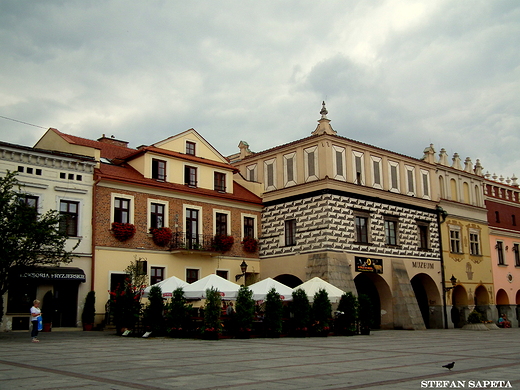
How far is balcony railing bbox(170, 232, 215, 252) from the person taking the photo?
30.6m

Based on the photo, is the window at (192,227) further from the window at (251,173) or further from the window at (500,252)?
the window at (500,252)

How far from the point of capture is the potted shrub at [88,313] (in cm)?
2627

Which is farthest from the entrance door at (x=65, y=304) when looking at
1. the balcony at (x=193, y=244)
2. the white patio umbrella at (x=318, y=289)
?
the white patio umbrella at (x=318, y=289)

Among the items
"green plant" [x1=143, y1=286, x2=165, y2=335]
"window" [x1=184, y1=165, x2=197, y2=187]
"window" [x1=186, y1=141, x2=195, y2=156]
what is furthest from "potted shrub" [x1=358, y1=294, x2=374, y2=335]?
"window" [x1=186, y1=141, x2=195, y2=156]

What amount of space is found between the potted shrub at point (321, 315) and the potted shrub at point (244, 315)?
3303mm

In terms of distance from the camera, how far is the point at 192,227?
32094 mm

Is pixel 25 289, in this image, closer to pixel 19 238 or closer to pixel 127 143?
pixel 19 238

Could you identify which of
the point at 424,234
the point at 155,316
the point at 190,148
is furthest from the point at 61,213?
the point at 424,234

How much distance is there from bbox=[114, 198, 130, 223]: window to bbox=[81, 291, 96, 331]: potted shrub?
4320 millimetres

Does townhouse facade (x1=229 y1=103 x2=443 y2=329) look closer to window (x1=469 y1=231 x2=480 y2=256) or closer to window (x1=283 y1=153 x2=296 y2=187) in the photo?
window (x1=283 y1=153 x2=296 y2=187)

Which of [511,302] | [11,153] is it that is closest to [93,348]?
[11,153]

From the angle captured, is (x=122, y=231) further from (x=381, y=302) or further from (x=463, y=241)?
(x=463, y=241)

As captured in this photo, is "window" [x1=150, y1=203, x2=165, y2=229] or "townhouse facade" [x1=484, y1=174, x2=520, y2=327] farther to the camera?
"townhouse facade" [x1=484, y1=174, x2=520, y2=327]

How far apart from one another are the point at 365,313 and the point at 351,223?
24.1ft
